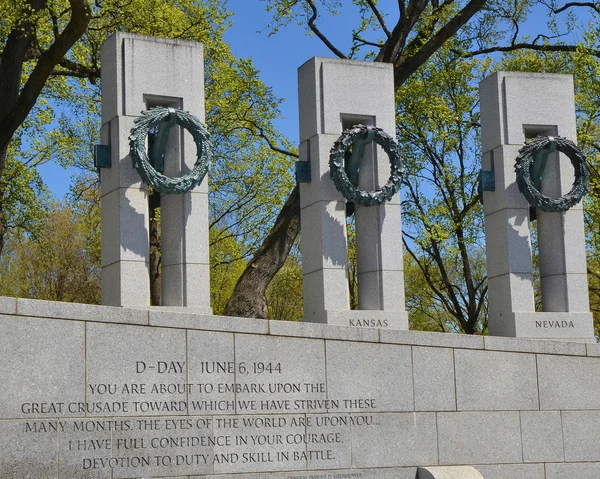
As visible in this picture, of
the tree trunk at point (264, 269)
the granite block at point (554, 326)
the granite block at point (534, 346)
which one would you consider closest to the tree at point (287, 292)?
the tree trunk at point (264, 269)

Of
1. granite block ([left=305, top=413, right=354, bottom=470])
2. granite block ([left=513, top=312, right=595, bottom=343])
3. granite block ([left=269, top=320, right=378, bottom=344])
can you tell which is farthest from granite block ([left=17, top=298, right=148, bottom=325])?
granite block ([left=513, top=312, right=595, bottom=343])

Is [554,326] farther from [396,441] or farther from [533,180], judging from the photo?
[396,441]

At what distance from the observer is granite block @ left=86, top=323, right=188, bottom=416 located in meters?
13.1

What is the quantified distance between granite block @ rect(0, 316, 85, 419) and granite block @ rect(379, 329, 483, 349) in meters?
4.57

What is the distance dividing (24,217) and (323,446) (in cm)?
1758

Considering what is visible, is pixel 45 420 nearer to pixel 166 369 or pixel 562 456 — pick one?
pixel 166 369

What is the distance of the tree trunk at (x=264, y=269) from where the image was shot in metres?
24.2

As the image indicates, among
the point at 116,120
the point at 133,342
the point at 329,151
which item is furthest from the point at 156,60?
the point at 133,342

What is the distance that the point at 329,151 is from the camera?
57.8 ft

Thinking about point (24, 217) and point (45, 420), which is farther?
point (24, 217)

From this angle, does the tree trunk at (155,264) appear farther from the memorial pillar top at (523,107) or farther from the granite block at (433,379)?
the granite block at (433,379)

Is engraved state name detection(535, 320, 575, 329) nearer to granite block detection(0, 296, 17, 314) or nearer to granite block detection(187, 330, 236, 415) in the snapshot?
granite block detection(187, 330, 236, 415)

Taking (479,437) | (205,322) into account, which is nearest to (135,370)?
(205,322)

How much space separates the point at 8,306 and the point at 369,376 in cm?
525
